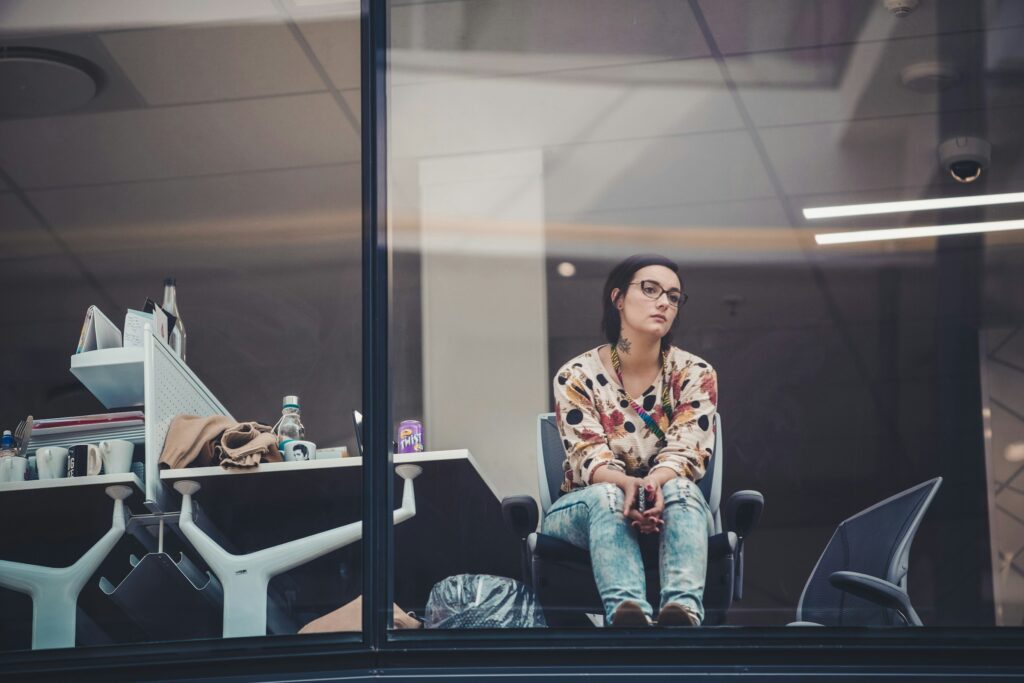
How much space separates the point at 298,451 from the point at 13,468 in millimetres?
837

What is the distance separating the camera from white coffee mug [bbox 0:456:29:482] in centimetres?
425

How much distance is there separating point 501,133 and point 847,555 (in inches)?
110

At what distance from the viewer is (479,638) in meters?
3.57

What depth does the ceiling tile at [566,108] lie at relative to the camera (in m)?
6.06

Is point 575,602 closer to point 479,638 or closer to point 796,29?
point 479,638

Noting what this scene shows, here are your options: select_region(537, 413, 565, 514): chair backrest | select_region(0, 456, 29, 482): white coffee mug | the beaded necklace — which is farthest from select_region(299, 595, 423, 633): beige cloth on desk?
select_region(0, 456, 29, 482): white coffee mug

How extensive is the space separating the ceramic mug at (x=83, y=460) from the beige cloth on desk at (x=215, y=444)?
0.63 ft

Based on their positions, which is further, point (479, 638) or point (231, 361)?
point (231, 361)

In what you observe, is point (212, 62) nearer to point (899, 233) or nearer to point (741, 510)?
point (741, 510)

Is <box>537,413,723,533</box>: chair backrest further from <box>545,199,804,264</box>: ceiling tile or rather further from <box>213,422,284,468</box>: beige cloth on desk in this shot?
<box>545,199,804,264</box>: ceiling tile

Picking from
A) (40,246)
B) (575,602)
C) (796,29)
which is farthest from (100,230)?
(575,602)

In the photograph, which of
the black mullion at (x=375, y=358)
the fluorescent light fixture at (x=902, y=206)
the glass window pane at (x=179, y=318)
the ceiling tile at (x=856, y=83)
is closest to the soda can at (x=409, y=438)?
the glass window pane at (x=179, y=318)

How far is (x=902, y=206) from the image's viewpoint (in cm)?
714

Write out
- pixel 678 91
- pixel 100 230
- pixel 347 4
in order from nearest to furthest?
pixel 347 4, pixel 678 91, pixel 100 230
